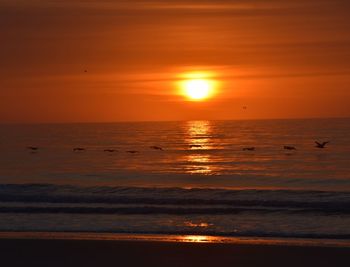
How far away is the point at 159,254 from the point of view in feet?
45.1

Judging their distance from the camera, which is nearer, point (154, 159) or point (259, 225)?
point (259, 225)

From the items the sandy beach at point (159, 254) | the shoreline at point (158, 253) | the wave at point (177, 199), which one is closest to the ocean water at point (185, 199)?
the wave at point (177, 199)

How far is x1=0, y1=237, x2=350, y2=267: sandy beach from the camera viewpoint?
42.4 ft

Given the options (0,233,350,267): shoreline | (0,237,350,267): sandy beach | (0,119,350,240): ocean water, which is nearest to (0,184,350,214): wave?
(0,119,350,240): ocean water

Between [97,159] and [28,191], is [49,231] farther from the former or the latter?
[97,159]

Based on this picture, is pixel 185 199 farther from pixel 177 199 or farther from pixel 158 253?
pixel 158 253

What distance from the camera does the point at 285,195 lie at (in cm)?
2586

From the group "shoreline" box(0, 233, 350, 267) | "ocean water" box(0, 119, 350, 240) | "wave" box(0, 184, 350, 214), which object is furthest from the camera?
"wave" box(0, 184, 350, 214)

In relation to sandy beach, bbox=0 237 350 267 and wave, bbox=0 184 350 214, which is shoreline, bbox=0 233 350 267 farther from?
wave, bbox=0 184 350 214

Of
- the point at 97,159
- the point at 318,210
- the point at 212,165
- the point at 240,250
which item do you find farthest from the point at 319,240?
the point at 97,159

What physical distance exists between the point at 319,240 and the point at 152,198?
409 inches

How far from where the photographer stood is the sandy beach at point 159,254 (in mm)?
12922

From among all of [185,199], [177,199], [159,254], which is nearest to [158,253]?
[159,254]

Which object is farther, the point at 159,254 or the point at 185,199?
the point at 185,199
